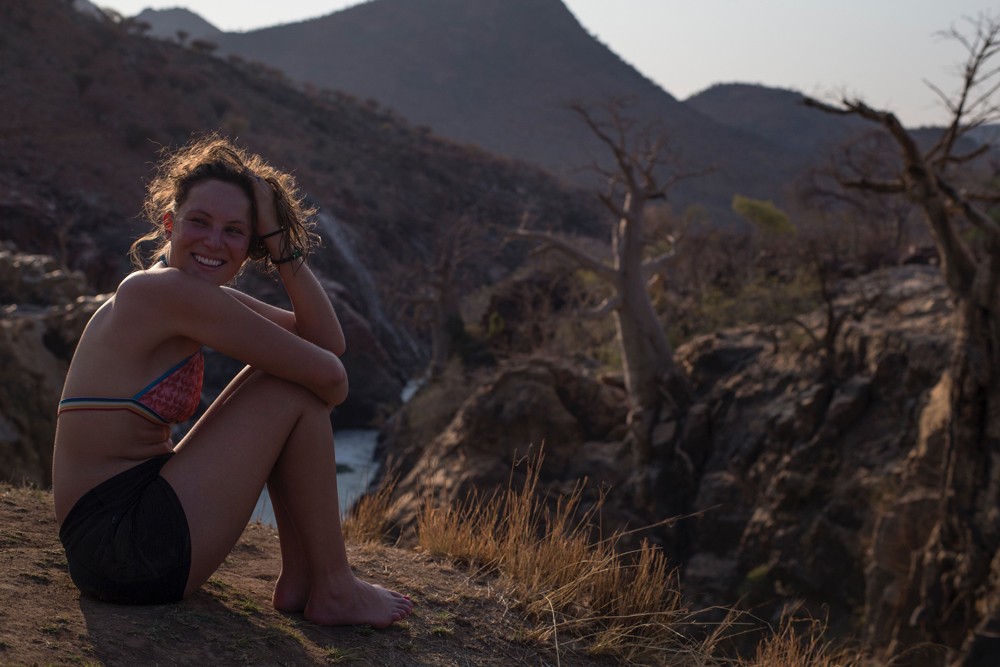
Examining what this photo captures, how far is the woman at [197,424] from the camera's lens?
8.58 feet

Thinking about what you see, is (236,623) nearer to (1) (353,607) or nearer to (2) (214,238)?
(1) (353,607)

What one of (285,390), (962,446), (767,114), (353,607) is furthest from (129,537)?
(767,114)

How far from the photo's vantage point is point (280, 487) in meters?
2.86

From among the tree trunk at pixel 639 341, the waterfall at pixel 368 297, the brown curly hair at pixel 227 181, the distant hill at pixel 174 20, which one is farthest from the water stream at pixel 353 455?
the distant hill at pixel 174 20

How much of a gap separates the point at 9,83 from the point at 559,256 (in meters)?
17.5

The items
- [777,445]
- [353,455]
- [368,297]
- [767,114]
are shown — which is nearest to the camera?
[777,445]

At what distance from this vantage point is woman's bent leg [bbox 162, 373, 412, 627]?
105 inches

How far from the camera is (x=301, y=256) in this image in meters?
3.00

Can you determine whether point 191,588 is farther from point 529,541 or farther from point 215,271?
point 529,541

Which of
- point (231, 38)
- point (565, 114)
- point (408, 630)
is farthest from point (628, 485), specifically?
point (231, 38)

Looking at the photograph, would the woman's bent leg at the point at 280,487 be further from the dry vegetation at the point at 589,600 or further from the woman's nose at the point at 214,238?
the dry vegetation at the point at 589,600

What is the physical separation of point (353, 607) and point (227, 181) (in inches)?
50.6

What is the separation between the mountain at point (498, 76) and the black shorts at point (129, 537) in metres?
57.4

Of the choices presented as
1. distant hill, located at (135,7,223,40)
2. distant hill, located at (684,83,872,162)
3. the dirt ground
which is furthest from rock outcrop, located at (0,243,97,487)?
distant hill, located at (135,7,223,40)
